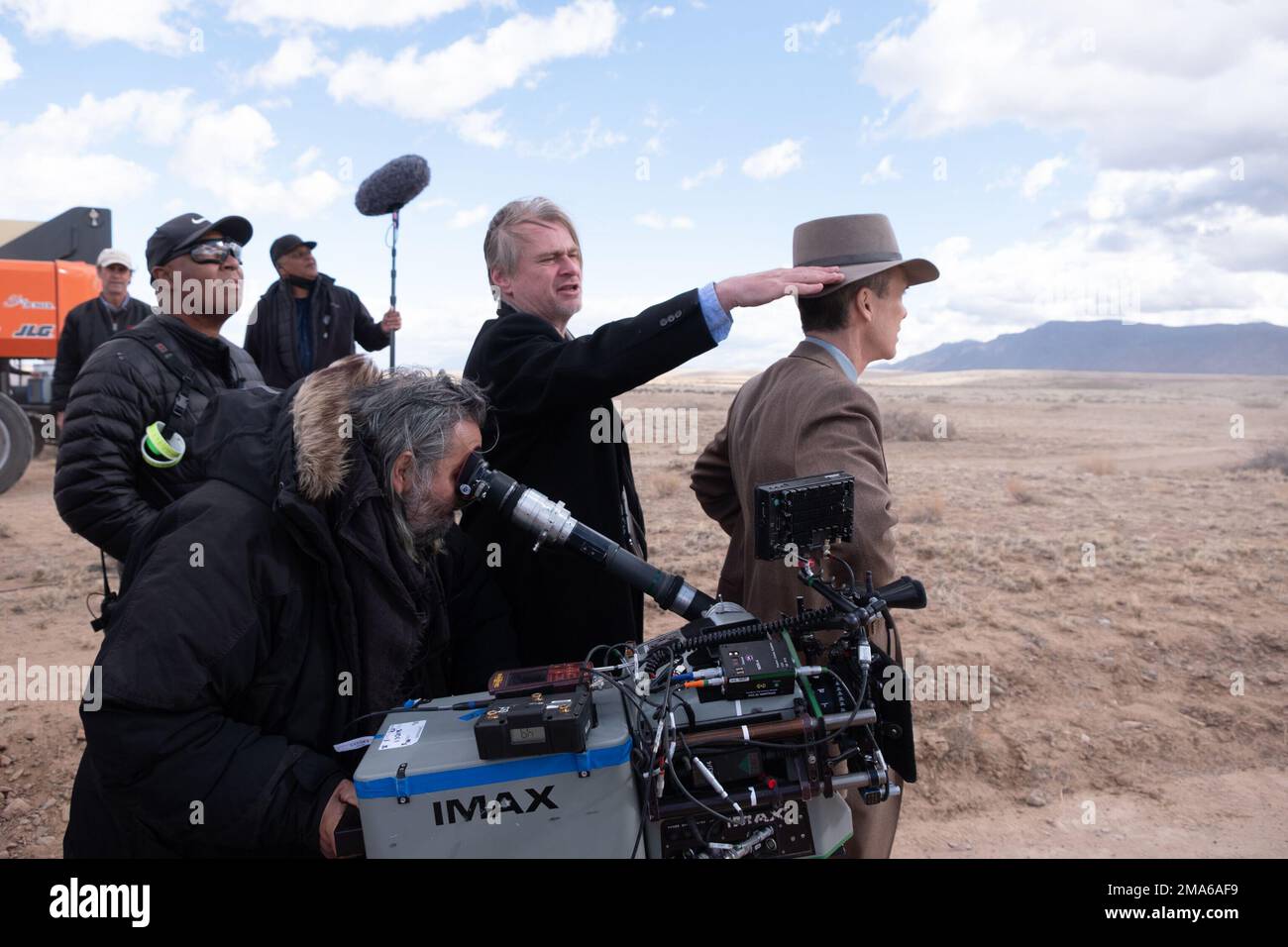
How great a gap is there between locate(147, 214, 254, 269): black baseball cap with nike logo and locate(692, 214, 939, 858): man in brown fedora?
93.0 inches

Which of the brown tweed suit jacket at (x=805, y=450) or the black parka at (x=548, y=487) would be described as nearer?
the brown tweed suit jacket at (x=805, y=450)

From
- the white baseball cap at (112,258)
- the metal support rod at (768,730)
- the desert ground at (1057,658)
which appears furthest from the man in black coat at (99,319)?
the metal support rod at (768,730)

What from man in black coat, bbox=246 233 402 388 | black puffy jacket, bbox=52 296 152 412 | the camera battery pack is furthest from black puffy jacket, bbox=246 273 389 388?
the camera battery pack

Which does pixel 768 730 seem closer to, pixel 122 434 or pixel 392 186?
pixel 122 434

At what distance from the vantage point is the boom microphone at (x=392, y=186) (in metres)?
6.49

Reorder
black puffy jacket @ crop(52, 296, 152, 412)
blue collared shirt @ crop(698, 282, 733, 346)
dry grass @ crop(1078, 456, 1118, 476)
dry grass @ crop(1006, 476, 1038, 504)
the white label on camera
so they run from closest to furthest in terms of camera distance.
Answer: the white label on camera
blue collared shirt @ crop(698, 282, 733, 346)
black puffy jacket @ crop(52, 296, 152, 412)
dry grass @ crop(1006, 476, 1038, 504)
dry grass @ crop(1078, 456, 1118, 476)

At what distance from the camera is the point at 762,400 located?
109 inches

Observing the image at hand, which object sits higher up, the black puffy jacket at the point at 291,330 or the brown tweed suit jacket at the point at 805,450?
the black puffy jacket at the point at 291,330

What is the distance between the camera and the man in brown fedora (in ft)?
8.02

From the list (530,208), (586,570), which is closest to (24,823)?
(586,570)

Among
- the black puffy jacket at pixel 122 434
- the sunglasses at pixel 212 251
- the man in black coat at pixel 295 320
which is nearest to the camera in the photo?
the black puffy jacket at pixel 122 434

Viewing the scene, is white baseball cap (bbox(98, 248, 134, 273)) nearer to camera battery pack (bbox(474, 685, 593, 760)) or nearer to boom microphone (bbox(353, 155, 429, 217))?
boom microphone (bbox(353, 155, 429, 217))

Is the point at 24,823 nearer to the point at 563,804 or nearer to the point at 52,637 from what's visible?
the point at 52,637

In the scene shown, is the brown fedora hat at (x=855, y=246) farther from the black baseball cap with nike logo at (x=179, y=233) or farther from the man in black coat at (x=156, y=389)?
the black baseball cap with nike logo at (x=179, y=233)
